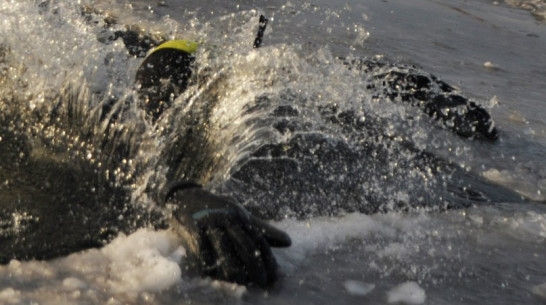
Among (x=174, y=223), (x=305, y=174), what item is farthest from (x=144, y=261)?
(x=305, y=174)

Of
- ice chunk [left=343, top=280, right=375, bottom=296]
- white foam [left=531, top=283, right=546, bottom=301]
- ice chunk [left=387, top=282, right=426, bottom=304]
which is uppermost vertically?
white foam [left=531, top=283, right=546, bottom=301]

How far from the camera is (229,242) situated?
2115 millimetres

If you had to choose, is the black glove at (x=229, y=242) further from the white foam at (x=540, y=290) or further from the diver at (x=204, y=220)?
the white foam at (x=540, y=290)

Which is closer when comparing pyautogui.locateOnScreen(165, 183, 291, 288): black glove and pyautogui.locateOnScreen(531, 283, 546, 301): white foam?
pyautogui.locateOnScreen(165, 183, 291, 288): black glove

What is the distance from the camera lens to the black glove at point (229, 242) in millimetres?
2115

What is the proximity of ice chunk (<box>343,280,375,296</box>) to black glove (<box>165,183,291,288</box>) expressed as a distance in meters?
0.22

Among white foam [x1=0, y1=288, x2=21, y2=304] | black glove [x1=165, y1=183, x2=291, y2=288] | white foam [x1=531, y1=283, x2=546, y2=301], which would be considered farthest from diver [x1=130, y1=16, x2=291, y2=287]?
white foam [x1=531, y1=283, x2=546, y2=301]

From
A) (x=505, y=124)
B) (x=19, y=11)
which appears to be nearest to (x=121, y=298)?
(x=19, y=11)

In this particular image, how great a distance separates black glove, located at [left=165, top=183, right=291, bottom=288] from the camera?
6.94 feet

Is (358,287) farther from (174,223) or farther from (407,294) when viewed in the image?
(174,223)

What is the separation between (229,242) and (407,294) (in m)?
0.55

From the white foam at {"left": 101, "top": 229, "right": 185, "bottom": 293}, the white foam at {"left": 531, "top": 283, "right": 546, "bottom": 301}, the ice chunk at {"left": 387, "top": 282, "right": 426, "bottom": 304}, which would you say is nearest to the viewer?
the white foam at {"left": 101, "top": 229, "right": 185, "bottom": 293}

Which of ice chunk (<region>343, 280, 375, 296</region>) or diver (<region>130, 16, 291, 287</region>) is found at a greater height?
diver (<region>130, 16, 291, 287</region>)

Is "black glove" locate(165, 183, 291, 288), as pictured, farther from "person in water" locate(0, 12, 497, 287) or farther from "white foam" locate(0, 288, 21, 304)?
"white foam" locate(0, 288, 21, 304)
